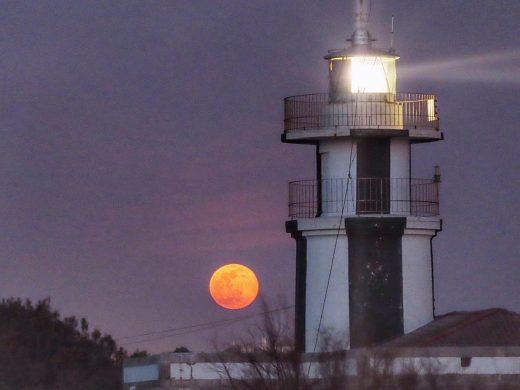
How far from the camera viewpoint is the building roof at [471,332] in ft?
98.3

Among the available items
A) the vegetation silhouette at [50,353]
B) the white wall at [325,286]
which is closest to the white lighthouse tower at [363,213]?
the white wall at [325,286]

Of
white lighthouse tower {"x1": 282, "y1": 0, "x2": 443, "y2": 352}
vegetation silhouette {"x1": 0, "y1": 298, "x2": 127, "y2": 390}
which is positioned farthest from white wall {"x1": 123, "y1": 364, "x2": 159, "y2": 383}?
vegetation silhouette {"x1": 0, "y1": 298, "x2": 127, "y2": 390}

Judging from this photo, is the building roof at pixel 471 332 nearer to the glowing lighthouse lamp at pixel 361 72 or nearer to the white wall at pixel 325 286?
the white wall at pixel 325 286

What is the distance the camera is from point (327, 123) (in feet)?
103

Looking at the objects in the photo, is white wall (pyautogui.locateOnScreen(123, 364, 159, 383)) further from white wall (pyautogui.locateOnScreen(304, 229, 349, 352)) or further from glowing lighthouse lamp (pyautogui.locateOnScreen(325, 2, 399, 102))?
glowing lighthouse lamp (pyautogui.locateOnScreen(325, 2, 399, 102))

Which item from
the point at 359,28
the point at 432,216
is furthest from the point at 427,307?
the point at 359,28

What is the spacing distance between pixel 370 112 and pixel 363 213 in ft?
5.14

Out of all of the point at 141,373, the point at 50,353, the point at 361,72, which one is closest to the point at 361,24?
the point at 361,72

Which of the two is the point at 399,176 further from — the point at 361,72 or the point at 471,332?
the point at 471,332

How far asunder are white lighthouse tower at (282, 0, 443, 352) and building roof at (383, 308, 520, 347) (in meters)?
0.48

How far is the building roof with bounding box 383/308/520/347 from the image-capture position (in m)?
30.0

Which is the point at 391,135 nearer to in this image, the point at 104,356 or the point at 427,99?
the point at 427,99

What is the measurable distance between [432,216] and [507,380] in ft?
11.5

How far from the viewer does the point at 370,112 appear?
3133 centimetres
